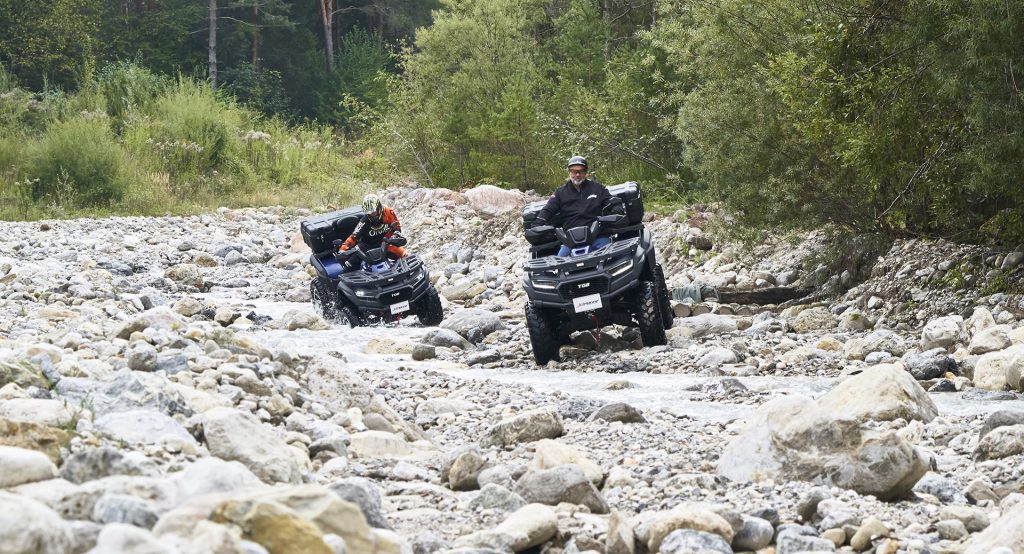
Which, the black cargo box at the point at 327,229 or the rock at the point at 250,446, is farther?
the black cargo box at the point at 327,229

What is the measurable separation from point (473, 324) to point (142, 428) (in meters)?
8.68

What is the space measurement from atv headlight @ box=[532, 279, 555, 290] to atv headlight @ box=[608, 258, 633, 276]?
56 centimetres

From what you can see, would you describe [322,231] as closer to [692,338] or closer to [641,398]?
[692,338]

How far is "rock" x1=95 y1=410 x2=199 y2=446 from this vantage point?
5.18 metres

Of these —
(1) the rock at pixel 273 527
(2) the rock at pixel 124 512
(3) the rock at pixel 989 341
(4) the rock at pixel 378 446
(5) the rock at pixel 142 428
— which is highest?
(1) the rock at pixel 273 527

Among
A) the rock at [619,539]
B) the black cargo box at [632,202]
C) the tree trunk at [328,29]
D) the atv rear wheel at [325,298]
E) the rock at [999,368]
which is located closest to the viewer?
the rock at [619,539]

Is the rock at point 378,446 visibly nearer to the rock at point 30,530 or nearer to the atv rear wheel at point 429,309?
the rock at point 30,530

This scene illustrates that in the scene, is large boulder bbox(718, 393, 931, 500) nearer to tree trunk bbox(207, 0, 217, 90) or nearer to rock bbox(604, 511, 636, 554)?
rock bbox(604, 511, 636, 554)

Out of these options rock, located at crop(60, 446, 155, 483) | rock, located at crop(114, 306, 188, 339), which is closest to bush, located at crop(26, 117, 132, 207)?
rock, located at crop(114, 306, 188, 339)

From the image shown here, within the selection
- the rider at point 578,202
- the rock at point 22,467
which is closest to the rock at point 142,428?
the rock at point 22,467

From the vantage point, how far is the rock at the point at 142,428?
5184mm

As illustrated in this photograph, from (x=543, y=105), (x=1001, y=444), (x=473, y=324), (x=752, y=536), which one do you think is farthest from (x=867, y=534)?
(x=543, y=105)

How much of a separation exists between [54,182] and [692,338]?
68.2ft

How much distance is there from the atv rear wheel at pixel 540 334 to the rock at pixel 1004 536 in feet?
23.3
